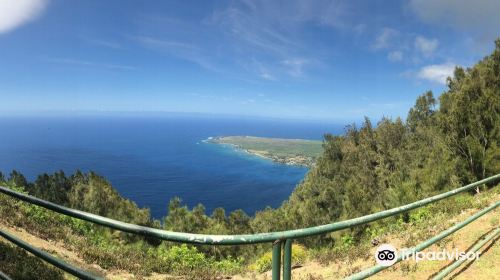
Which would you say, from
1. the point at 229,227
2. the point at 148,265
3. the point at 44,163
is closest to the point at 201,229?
the point at 229,227

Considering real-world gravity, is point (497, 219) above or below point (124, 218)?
above

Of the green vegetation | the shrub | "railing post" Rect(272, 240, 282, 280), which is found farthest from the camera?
the green vegetation

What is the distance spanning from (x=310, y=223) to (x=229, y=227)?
9.28 m

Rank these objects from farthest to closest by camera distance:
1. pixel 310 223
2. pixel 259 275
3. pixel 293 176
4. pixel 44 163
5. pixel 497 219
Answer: pixel 44 163 < pixel 293 176 < pixel 310 223 < pixel 259 275 < pixel 497 219

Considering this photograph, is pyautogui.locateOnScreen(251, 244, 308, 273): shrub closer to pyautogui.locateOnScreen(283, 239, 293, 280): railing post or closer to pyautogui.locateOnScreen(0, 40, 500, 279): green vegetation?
pyautogui.locateOnScreen(0, 40, 500, 279): green vegetation

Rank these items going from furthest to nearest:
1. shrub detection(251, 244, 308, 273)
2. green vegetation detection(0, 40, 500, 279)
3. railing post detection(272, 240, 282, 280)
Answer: green vegetation detection(0, 40, 500, 279) → shrub detection(251, 244, 308, 273) → railing post detection(272, 240, 282, 280)

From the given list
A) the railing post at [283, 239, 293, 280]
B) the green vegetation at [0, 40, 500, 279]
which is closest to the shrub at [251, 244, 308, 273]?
the green vegetation at [0, 40, 500, 279]

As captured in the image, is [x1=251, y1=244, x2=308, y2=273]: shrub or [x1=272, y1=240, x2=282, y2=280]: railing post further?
[x1=251, y1=244, x2=308, y2=273]: shrub

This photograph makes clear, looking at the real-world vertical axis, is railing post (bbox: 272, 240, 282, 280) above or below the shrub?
above

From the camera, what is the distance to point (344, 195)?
38.3 m

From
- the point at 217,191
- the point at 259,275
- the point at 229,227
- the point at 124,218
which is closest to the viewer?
the point at 259,275

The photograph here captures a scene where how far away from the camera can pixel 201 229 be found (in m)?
33.6

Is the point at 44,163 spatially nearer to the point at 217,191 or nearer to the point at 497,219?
the point at 217,191

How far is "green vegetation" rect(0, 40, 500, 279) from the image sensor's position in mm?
9125
